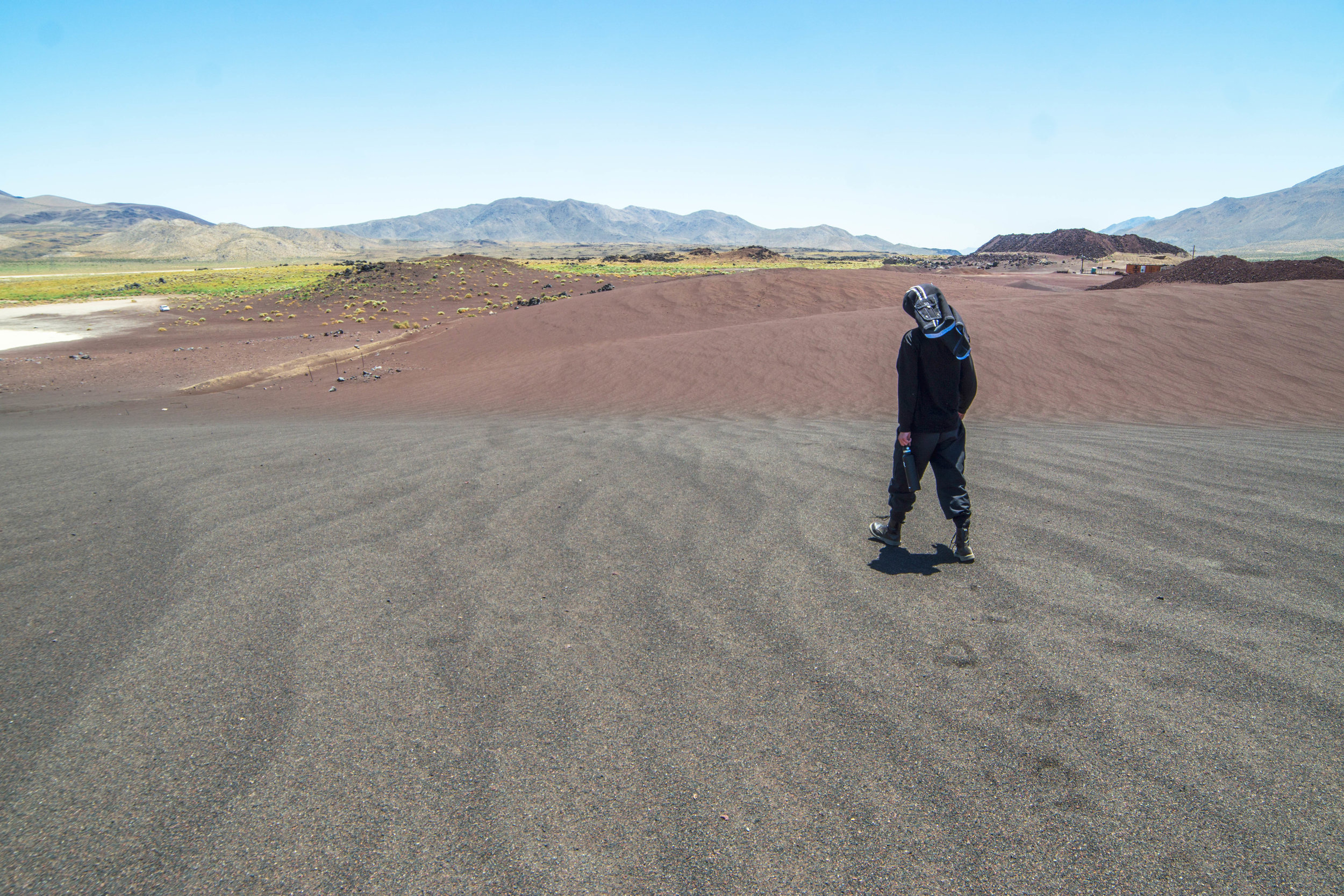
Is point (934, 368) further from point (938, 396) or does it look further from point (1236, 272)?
point (1236, 272)

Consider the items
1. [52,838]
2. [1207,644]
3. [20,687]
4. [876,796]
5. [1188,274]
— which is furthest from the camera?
[1188,274]

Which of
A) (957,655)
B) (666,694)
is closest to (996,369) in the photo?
(957,655)

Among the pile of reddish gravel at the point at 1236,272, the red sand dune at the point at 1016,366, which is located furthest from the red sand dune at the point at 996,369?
the pile of reddish gravel at the point at 1236,272

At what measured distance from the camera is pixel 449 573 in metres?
4.43

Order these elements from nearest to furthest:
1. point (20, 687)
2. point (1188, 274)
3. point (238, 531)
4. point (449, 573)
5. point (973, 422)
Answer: point (20, 687)
point (449, 573)
point (238, 531)
point (973, 422)
point (1188, 274)

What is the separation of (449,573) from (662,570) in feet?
4.35

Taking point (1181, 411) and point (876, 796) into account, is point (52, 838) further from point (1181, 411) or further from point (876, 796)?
point (1181, 411)

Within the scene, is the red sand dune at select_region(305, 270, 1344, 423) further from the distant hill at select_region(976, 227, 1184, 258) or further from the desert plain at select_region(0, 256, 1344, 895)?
the distant hill at select_region(976, 227, 1184, 258)

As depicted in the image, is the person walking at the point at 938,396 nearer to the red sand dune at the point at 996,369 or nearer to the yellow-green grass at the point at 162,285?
the red sand dune at the point at 996,369

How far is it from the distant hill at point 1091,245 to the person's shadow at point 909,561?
115 metres

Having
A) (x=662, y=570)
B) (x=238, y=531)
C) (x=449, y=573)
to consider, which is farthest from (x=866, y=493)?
(x=238, y=531)

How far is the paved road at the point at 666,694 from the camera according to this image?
2.26 m

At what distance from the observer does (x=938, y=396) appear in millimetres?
4375

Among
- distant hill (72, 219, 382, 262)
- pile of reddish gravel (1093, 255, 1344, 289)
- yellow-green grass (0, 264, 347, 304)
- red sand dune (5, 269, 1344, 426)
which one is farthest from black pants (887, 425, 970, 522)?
distant hill (72, 219, 382, 262)
